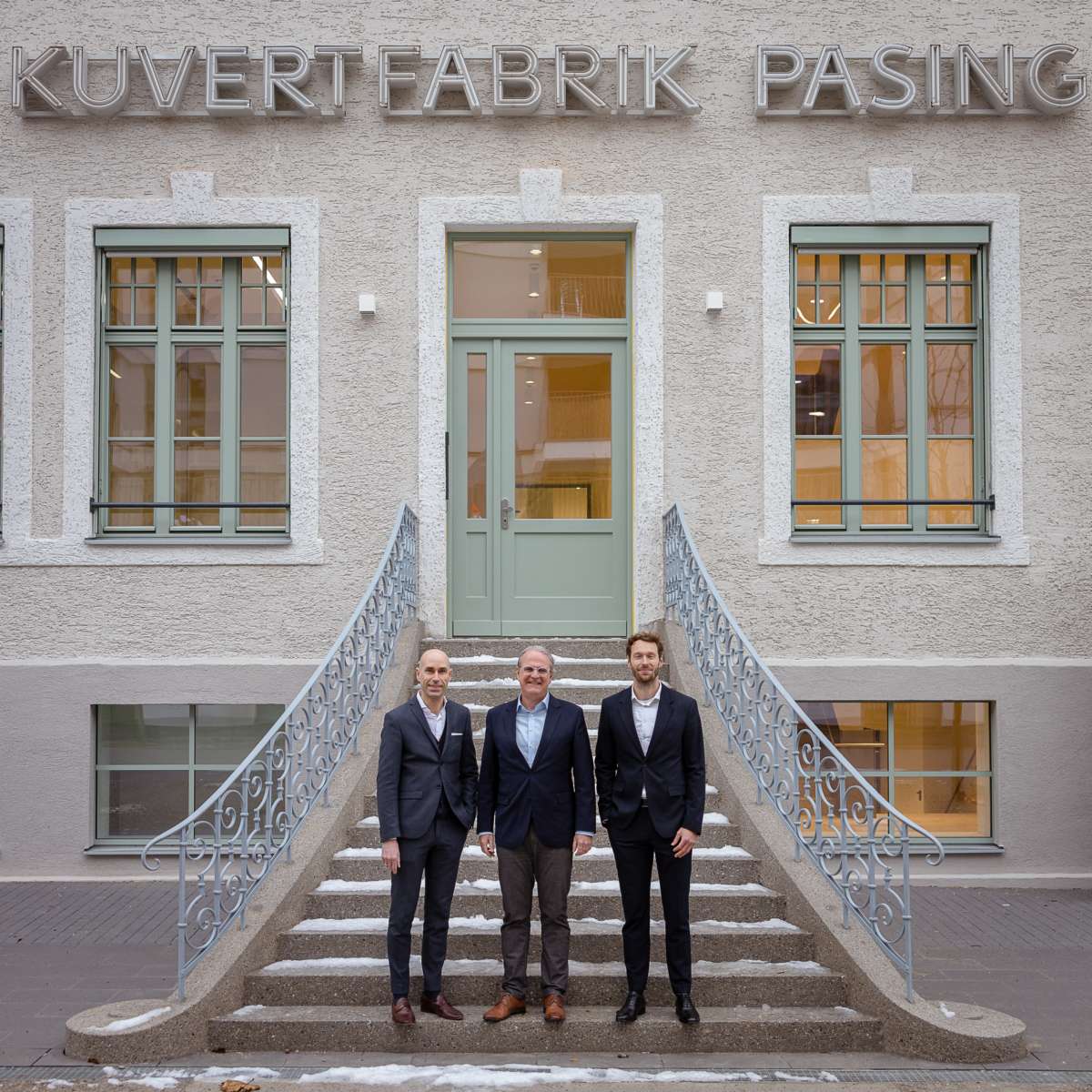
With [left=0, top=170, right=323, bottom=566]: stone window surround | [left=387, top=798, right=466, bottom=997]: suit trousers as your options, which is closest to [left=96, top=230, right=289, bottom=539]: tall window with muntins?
[left=0, top=170, right=323, bottom=566]: stone window surround

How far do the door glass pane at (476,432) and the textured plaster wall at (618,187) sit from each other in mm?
539

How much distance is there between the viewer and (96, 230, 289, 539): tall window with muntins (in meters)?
9.37

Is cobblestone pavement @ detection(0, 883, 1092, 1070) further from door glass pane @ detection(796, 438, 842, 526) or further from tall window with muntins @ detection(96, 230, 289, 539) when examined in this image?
tall window with muntins @ detection(96, 230, 289, 539)

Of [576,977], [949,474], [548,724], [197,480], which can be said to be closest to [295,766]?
[548,724]

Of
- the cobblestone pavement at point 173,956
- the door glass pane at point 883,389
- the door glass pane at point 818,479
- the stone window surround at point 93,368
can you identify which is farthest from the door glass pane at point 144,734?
the door glass pane at point 883,389

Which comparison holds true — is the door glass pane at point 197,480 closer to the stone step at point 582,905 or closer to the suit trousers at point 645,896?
the stone step at point 582,905

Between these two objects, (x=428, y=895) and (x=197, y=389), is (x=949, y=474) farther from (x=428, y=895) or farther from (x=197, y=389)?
(x=197, y=389)

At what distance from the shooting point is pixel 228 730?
9.10m

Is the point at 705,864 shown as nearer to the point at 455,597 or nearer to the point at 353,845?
the point at 353,845

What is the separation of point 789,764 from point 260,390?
5245mm

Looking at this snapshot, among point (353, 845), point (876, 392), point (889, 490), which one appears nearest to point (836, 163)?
point (876, 392)

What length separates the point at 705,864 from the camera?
6.59 metres

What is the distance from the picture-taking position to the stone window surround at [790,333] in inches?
358

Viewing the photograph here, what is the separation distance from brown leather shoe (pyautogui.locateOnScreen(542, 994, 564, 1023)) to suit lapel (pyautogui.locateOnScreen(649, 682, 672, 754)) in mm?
1189
